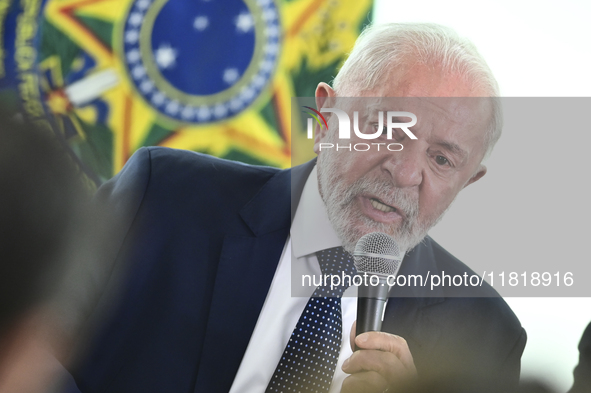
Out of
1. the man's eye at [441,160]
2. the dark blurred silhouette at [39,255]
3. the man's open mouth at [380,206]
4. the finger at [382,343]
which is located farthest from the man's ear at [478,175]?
the dark blurred silhouette at [39,255]

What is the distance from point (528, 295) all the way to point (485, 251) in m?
0.17

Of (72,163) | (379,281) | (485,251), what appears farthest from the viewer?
(72,163)

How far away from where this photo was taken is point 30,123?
1.57 meters

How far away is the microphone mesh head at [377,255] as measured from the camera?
34.9 inches

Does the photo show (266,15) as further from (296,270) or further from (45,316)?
(45,316)

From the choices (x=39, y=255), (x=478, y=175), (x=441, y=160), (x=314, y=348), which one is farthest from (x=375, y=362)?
(x=39, y=255)

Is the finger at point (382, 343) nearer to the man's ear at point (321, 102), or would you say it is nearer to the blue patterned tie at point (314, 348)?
the blue patterned tie at point (314, 348)

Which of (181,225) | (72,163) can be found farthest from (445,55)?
(72,163)

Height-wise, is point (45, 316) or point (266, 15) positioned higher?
point (266, 15)

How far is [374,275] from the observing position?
0.87 meters

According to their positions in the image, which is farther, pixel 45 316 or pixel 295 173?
pixel 295 173

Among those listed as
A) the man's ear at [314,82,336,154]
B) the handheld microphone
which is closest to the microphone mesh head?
the handheld microphone

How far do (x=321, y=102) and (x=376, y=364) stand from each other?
820 mm

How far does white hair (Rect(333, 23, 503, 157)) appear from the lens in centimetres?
122
